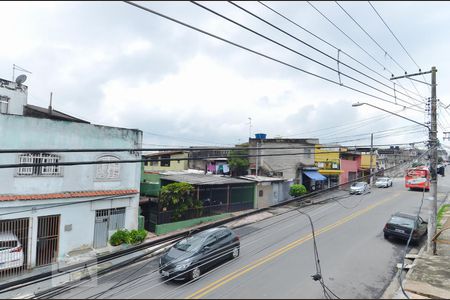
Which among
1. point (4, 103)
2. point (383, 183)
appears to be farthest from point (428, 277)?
point (383, 183)

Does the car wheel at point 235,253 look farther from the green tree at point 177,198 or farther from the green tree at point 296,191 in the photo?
the green tree at point 296,191

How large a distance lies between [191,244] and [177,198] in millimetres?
7293

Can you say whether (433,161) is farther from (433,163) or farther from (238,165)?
(238,165)

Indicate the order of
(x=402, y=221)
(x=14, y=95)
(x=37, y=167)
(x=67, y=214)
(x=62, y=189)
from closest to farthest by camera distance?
(x=37, y=167) → (x=67, y=214) → (x=62, y=189) → (x=402, y=221) → (x=14, y=95)

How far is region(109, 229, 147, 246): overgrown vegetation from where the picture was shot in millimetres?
15383

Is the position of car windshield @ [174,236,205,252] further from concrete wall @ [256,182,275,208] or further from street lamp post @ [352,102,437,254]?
concrete wall @ [256,182,275,208]

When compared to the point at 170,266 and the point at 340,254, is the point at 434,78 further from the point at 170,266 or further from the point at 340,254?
the point at 170,266

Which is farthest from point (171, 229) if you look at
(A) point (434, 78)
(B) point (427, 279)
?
(A) point (434, 78)

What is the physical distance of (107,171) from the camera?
15.9 m

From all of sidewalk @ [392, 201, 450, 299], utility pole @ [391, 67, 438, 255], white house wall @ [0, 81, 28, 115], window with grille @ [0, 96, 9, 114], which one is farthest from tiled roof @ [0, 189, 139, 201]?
utility pole @ [391, 67, 438, 255]

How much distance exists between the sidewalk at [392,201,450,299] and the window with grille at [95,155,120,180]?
1350 cm

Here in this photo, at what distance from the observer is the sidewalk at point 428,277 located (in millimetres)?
8747

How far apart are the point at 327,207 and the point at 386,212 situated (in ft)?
13.8

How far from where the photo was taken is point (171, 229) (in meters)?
18.2
